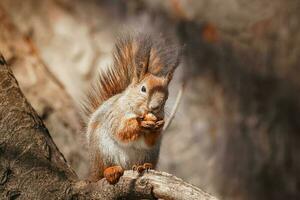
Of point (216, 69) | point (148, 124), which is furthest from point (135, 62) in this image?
point (216, 69)

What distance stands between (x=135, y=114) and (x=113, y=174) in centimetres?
21

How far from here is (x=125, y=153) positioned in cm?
216

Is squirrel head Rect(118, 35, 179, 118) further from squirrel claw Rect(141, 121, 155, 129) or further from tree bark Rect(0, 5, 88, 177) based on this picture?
tree bark Rect(0, 5, 88, 177)

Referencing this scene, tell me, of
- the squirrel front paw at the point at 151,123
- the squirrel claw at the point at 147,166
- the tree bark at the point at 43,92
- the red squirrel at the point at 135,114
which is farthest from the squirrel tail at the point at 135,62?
the tree bark at the point at 43,92

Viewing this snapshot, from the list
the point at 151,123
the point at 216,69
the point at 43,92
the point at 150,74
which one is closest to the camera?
the point at 151,123

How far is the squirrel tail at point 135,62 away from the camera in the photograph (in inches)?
84.4

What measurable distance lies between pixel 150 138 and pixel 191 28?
153 cm

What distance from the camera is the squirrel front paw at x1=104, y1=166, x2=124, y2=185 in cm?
200

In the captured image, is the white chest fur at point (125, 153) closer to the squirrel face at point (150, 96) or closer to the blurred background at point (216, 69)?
the squirrel face at point (150, 96)

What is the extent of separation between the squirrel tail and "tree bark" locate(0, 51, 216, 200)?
1.13 feet

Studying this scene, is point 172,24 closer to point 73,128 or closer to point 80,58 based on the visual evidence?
point 80,58

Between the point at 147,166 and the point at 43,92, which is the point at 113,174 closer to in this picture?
the point at 147,166

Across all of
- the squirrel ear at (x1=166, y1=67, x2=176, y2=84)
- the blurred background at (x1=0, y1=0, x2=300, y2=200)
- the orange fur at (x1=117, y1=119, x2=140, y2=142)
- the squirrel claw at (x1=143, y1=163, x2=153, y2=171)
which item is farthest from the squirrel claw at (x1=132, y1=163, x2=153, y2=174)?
the blurred background at (x1=0, y1=0, x2=300, y2=200)

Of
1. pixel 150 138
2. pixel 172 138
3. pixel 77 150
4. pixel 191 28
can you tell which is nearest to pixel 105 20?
pixel 191 28
